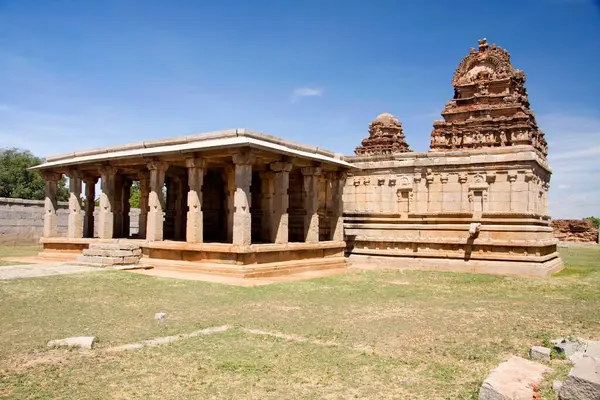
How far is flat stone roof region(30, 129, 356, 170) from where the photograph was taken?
47.5ft

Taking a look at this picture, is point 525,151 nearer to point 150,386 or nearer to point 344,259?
point 344,259

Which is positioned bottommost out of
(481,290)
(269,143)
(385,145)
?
(481,290)

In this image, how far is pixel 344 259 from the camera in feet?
61.5

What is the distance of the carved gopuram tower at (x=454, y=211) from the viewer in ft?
57.2

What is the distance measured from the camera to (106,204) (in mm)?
18703

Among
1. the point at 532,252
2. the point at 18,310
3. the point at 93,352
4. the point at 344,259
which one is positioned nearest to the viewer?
the point at 93,352

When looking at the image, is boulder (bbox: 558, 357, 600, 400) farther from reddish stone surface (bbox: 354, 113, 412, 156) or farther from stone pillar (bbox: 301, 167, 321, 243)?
reddish stone surface (bbox: 354, 113, 412, 156)

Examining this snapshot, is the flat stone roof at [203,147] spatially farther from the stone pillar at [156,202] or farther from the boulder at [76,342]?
the boulder at [76,342]

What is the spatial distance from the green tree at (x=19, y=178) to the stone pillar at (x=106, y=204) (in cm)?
3075

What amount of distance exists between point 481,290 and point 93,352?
969 cm

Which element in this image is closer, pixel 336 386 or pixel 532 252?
pixel 336 386

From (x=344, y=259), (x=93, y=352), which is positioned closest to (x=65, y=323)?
(x=93, y=352)

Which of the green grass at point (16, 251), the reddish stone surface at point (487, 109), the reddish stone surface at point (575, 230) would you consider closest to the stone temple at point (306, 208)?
the green grass at point (16, 251)

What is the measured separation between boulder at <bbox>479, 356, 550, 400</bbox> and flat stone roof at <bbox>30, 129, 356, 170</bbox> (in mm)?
10025
